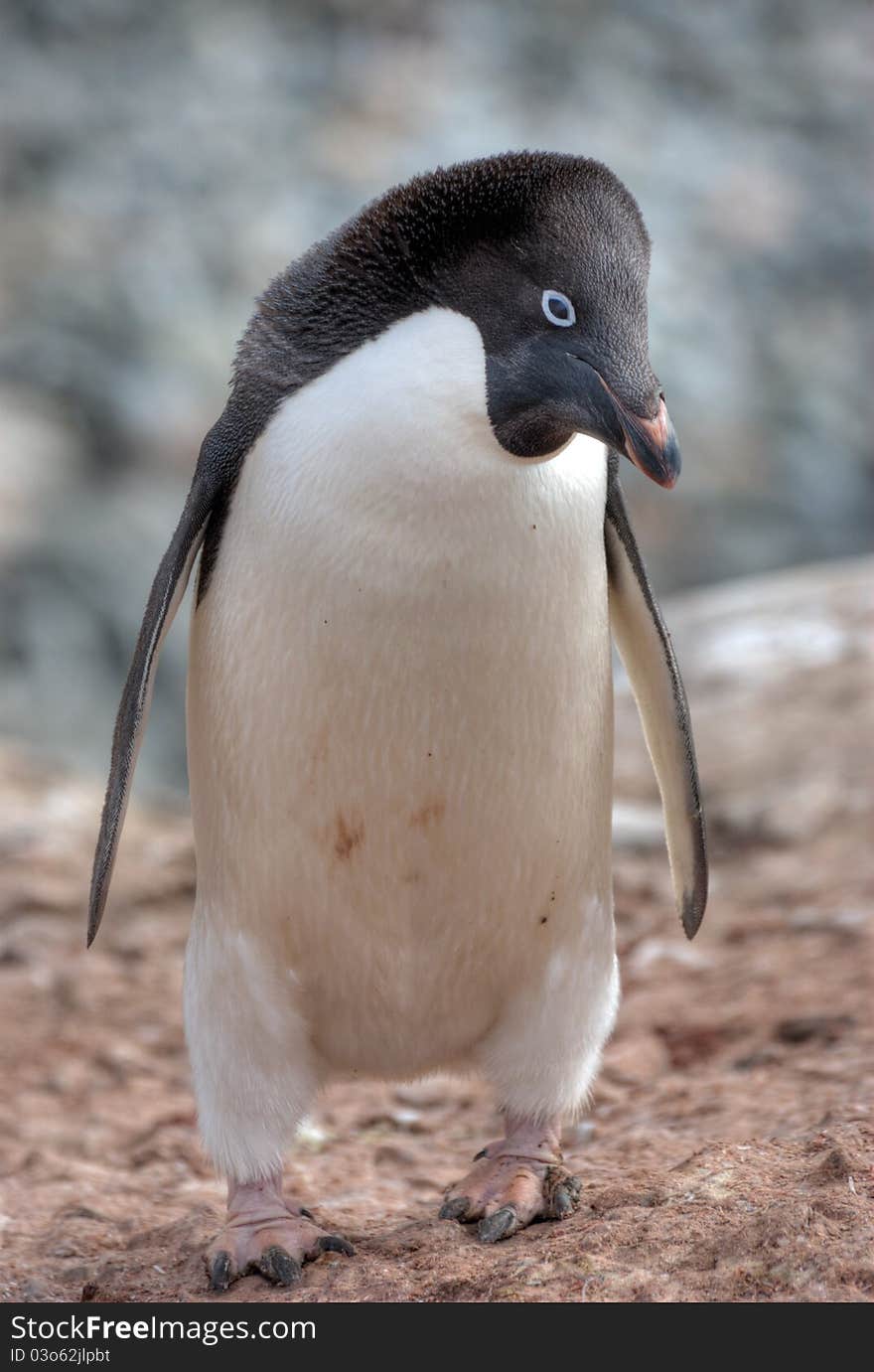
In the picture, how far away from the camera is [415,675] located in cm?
211

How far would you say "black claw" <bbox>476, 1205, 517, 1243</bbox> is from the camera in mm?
2205

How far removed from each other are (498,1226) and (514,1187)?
9cm

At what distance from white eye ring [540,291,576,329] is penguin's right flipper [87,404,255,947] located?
17.2 inches

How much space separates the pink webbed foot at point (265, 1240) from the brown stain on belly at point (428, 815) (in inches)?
21.8

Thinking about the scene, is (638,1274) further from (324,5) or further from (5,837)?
(324,5)

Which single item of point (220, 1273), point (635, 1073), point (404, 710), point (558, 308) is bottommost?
point (635, 1073)

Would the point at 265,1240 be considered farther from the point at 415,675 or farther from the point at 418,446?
the point at 418,446

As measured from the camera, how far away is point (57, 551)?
252 inches

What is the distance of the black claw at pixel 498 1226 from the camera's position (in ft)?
7.23

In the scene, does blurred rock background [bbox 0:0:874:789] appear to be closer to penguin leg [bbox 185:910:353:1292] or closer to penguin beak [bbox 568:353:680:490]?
penguin leg [bbox 185:910:353:1292]

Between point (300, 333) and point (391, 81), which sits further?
point (391, 81)

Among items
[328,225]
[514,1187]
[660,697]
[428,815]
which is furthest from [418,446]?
[328,225]

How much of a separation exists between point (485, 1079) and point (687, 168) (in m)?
7.51

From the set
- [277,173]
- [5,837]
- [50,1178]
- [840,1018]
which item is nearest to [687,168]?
[277,173]
